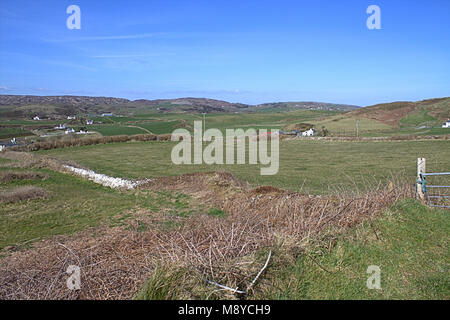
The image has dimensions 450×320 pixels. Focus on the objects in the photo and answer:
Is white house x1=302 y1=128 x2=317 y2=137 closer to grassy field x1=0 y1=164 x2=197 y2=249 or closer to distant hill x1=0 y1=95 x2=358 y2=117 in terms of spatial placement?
grassy field x1=0 y1=164 x2=197 y2=249

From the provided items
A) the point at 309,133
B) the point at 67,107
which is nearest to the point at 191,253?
the point at 309,133

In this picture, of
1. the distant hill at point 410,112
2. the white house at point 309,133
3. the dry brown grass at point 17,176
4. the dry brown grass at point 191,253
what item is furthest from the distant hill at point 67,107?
the dry brown grass at point 191,253

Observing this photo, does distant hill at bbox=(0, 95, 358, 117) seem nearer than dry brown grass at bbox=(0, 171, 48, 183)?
No

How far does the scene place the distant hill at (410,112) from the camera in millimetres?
61719

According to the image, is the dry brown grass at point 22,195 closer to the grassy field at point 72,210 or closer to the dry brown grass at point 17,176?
the grassy field at point 72,210

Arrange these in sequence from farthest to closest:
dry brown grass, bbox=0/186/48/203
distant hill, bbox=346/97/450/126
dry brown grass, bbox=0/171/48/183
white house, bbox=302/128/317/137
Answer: distant hill, bbox=346/97/450/126 → white house, bbox=302/128/317/137 → dry brown grass, bbox=0/171/48/183 → dry brown grass, bbox=0/186/48/203

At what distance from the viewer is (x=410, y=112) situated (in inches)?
2670

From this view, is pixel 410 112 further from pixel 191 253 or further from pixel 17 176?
pixel 191 253

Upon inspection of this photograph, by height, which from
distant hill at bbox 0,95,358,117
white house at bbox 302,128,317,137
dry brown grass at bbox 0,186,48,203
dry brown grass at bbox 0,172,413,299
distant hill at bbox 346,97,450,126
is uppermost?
distant hill at bbox 0,95,358,117

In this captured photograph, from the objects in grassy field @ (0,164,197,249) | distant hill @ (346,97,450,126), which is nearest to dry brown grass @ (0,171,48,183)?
grassy field @ (0,164,197,249)

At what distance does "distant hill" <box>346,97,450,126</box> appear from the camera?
61.7 metres

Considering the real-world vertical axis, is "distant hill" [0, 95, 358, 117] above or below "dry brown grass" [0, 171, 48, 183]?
above
